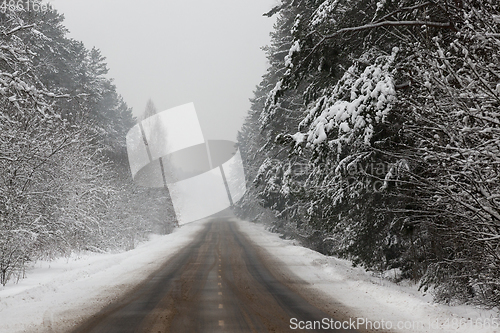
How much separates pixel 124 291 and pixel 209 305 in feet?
10.9

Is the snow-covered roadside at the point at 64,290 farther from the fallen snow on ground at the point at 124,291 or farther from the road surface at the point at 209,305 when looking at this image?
the road surface at the point at 209,305

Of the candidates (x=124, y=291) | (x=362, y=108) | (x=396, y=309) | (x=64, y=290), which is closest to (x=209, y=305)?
(x=124, y=291)

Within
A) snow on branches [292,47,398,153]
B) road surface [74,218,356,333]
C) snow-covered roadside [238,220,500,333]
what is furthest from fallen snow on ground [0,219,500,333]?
snow on branches [292,47,398,153]

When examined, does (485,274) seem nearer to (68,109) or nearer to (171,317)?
(171,317)

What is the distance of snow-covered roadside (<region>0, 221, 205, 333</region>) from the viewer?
8.04m

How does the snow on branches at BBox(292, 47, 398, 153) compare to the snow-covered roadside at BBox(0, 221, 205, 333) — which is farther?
the snow-covered roadside at BBox(0, 221, 205, 333)

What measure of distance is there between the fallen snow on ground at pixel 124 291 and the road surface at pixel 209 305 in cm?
69

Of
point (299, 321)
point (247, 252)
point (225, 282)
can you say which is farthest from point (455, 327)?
point (247, 252)

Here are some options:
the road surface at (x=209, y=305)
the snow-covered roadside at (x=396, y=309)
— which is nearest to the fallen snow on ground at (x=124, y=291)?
the snow-covered roadside at (x=396, y=309)

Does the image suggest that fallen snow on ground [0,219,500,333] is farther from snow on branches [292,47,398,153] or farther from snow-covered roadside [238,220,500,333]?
snow on branches [292,47,398,153]

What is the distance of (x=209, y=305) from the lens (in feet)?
31.9

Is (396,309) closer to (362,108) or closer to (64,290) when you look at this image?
(362,108)

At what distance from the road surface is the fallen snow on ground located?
689 mm

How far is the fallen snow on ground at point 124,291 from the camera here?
7674 millimetres
